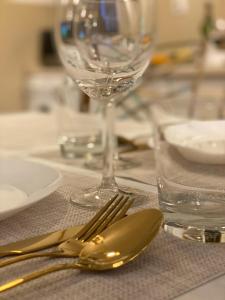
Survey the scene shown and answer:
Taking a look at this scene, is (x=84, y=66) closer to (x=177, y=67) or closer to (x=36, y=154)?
(x=36, y=154)

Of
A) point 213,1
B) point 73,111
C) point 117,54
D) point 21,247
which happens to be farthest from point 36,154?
point 213,1

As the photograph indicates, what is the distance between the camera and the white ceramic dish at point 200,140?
23.1 inches

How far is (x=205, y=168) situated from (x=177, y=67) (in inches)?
104

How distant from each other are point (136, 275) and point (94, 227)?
71 millimetres

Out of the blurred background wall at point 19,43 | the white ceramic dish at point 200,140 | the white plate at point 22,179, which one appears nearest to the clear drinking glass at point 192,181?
the white ceramic dish at point 200,140

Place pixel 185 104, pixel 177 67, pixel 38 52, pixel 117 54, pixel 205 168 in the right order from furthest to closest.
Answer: pixel 38 52, pixel 177 67, pixel 185 104, pixel 117 54, pixel 205 168

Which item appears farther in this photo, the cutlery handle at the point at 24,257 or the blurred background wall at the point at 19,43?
the blurred background wall at the point at 19,43

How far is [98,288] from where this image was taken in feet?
1.28

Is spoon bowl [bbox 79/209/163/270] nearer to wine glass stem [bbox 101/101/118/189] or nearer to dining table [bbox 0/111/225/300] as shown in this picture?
dining table [bbox 0/111/225/300]

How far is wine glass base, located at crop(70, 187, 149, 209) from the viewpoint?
0.58 m

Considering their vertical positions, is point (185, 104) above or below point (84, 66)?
below

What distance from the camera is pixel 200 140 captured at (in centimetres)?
70

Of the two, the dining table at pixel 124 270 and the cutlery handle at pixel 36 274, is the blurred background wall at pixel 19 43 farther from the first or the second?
the cutlery handle at pixel 36 274

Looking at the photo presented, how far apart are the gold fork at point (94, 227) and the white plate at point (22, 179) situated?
0.07 metres
